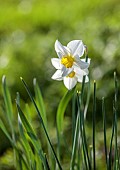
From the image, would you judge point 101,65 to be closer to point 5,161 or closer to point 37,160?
point 5,161

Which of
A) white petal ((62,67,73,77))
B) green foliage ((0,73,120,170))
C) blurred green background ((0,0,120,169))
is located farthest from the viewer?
blurred green background ((0,0,120,169))

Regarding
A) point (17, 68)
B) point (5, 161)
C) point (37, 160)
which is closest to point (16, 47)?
point (17, 68)

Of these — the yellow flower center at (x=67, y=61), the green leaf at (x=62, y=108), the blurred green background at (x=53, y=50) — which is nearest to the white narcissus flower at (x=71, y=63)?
the yellow flower center at (x=67, y=61)

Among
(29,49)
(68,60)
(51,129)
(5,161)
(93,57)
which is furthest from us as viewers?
(29,49)

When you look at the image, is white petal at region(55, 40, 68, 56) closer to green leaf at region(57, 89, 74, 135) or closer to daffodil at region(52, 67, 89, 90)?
daffodil at region(52, 67, 89, 90)

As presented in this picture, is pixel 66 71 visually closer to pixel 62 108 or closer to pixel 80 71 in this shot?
pixel 80 71

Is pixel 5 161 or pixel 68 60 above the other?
pixel 68 60

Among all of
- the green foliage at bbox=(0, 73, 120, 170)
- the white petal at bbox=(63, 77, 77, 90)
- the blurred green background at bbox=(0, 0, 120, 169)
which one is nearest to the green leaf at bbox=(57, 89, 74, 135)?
the green foliage at bbox=(0, 73, 120, 170)
